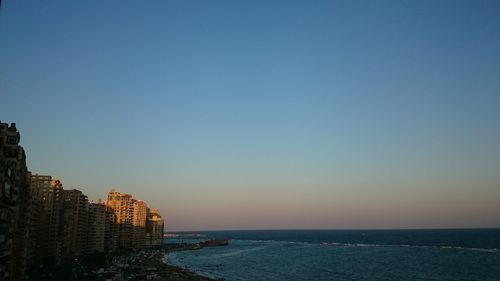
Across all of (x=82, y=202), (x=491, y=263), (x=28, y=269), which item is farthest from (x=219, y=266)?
(x=491, y=263)

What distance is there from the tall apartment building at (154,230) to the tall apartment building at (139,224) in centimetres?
513

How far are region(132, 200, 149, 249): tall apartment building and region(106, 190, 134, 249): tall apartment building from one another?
180 centimetres

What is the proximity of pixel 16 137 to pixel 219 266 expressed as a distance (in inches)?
2659

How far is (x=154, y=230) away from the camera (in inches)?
6329

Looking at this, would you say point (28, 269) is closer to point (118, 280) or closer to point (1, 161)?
point (118, 280)

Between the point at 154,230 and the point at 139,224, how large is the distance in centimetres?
1885

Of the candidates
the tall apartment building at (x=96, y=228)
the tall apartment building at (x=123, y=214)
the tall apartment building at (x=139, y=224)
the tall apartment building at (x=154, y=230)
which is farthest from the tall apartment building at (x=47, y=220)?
the tall apartment building at (x=154, y=230)

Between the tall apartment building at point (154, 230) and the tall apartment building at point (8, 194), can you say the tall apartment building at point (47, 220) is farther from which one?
the tall apartment building at point (154, 230)

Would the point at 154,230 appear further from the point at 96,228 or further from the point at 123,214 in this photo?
the point at 96,228

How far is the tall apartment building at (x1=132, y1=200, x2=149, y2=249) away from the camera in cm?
13962

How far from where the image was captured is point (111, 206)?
133m

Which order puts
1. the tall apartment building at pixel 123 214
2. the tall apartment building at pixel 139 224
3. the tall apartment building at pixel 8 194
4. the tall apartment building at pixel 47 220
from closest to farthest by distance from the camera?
the tall apartment building at pixel 8 194, the tall apartment building at pixel 47 220, the tall apartment building at pixel 123 214, the tall apartment building at pixel 139 224

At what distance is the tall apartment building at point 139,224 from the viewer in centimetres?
13962

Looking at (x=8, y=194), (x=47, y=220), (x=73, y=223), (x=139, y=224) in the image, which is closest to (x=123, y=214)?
(x=139, y=224)
